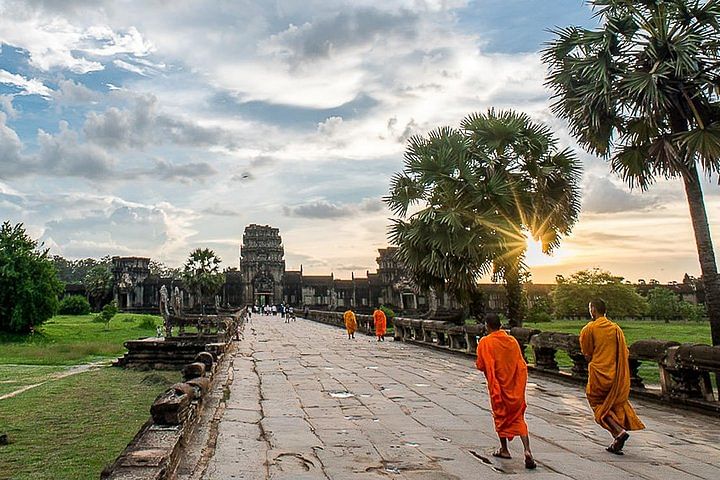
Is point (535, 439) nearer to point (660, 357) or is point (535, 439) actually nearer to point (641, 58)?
point (660, 357)

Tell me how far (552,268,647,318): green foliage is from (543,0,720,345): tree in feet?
120

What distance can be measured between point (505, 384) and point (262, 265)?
238 feet

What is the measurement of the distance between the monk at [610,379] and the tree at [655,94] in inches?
163

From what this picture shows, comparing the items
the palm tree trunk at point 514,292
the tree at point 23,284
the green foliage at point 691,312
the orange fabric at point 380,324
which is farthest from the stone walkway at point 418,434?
the green foliage at point 691,312

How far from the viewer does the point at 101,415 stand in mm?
8617

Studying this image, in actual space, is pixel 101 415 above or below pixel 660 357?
below

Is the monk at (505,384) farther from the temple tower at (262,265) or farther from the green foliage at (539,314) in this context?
the temple tower at (262,265)

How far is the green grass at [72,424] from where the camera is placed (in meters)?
5.96

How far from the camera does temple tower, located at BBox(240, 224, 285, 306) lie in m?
73.8

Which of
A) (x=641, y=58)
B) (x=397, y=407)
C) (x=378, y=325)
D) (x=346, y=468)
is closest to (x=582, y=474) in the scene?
(x=346, y=468)

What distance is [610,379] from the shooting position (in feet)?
→ 17.6

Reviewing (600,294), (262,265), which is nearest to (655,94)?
(600,294)

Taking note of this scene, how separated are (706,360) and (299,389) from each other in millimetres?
5205

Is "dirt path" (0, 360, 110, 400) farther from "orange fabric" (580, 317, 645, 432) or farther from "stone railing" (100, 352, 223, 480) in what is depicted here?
A: "orange fabric" (580, 317, 645, 432)
